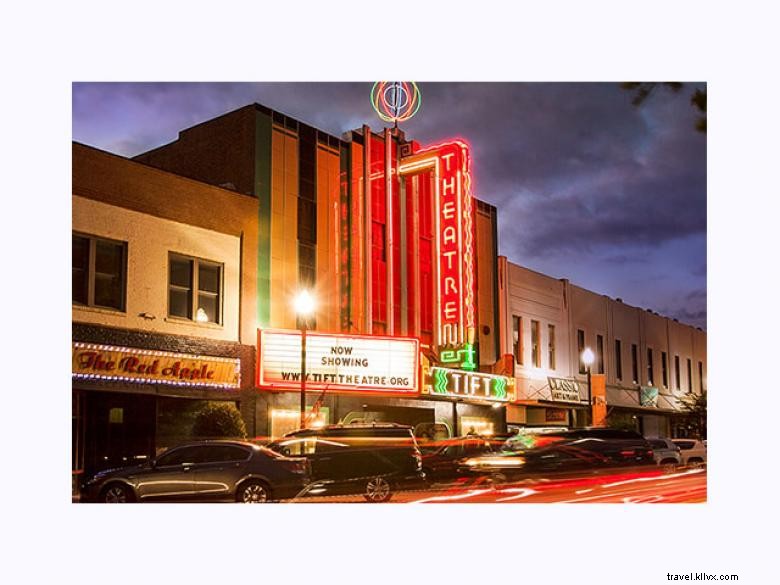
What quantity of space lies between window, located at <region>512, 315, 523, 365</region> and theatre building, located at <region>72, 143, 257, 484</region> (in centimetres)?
1553

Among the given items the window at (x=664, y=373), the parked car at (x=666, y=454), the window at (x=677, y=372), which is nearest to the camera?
the parked car at (x=666, y=454)

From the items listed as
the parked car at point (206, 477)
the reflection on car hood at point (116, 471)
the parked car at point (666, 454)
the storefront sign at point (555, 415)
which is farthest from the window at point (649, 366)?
the reflection on car hood at point (116, 471)

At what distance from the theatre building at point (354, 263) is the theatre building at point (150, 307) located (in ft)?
3.15

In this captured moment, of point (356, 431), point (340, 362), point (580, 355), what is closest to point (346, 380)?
point (340, 362)

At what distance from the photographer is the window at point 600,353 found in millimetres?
45656

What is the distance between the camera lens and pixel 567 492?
23.8m

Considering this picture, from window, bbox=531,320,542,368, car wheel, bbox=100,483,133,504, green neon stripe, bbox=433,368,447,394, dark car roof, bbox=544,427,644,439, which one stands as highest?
window, bbox=531,320,542,368

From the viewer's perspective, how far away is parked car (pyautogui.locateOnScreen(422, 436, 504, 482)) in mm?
25609

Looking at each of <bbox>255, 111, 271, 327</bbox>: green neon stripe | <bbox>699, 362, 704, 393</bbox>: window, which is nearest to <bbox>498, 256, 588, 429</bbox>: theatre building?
<bbox>255, 111, 271, 327</bbox>: green neon stripe

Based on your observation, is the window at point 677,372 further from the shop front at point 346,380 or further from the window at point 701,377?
the shop front at point 346,380

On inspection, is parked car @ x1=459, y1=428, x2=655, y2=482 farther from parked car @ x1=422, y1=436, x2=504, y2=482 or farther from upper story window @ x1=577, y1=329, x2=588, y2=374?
upper story window @ x1=577, y1=329, x2=588, y2=374

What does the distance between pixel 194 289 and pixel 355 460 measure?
22.3 ft

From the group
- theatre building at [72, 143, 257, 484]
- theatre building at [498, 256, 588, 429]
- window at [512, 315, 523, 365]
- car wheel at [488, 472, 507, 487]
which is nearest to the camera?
theatre building at [72, 143, 257, 484]
